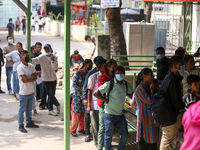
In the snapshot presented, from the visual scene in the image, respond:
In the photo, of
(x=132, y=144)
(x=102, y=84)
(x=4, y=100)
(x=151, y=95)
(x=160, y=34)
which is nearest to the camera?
(x=151, y=95)

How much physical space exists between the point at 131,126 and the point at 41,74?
2.88 metres

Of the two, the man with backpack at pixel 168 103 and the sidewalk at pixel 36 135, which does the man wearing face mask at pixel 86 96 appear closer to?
the sidewalk at pixel 36 135

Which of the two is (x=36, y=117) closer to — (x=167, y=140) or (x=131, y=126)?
(x=131, y=126)

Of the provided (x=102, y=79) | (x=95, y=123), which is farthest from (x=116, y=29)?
(x=102, y=79)

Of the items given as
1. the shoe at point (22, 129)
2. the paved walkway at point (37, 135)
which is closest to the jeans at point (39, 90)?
the paved walkway at point (37, 135)

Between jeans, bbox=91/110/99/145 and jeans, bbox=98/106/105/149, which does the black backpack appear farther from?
jeans, bbox=91/110/99/145

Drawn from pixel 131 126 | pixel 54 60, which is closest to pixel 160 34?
pixel 54 60

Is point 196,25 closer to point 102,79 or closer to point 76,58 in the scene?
point 76,58

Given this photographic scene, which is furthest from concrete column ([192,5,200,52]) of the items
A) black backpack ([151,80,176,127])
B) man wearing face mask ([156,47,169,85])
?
black backpack ([151,80,176,127])

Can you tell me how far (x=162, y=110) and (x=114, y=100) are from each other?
2.82 ft

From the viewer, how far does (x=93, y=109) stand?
5.84 metres

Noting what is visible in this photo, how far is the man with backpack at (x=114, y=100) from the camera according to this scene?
16.3ft

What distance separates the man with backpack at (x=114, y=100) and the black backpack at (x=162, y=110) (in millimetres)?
658

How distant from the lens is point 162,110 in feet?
14.6
